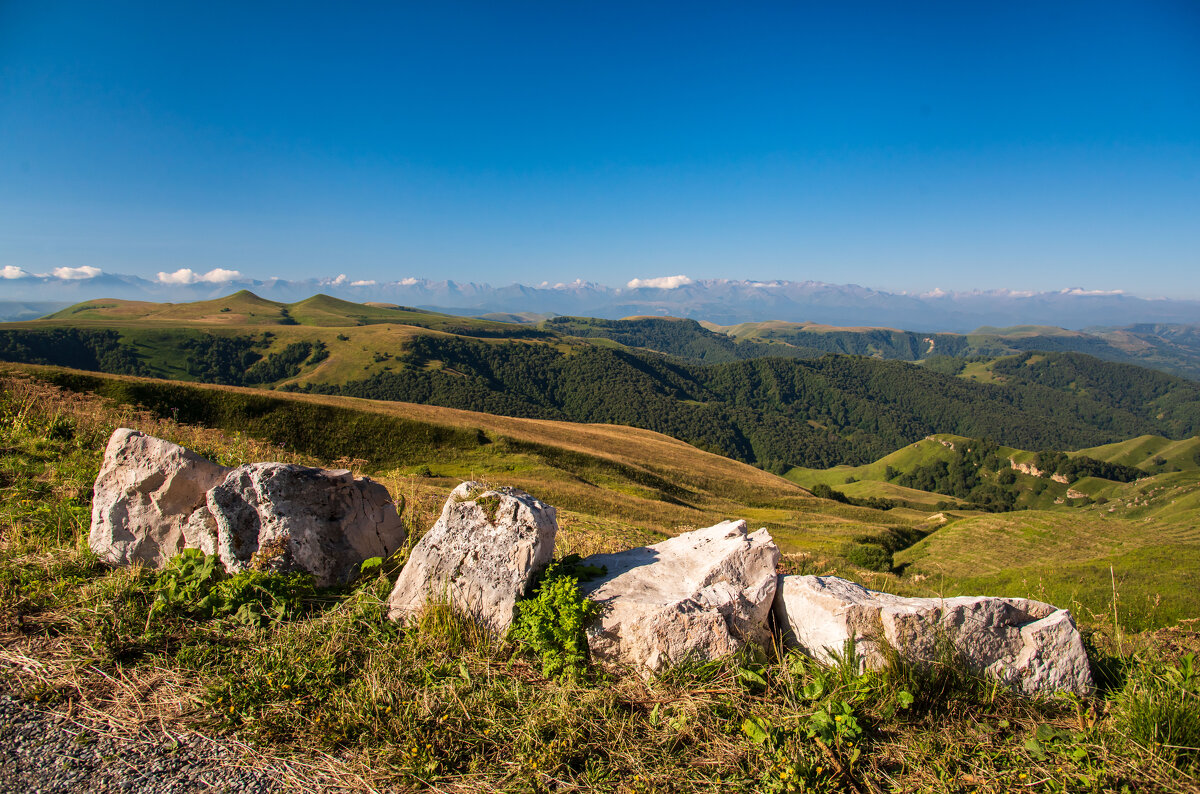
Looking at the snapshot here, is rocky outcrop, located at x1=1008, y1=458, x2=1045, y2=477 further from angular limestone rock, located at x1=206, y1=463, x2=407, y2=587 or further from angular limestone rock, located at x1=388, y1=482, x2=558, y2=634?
angular limestone rock, located at x1=206, y1=463, x2=407, y2=587

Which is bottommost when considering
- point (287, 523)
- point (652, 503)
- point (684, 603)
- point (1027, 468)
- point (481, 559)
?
point (1027, 468)

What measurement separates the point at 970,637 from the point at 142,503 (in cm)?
1057

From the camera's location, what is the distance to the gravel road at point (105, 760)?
396cm

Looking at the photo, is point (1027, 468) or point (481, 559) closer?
point (481, 559)

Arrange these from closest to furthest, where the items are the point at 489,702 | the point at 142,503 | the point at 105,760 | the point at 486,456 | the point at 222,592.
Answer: the point at 105,760
the point at 489,702
the point at 222,592
the point at 142,503
the point at 486,456

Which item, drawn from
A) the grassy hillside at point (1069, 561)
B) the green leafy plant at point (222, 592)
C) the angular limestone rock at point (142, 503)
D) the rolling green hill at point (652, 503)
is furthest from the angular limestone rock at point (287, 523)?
the grassy hillside at point (1069, 561)

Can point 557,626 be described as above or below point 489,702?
above

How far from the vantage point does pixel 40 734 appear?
438cm

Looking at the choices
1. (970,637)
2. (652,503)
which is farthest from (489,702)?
(652,503)

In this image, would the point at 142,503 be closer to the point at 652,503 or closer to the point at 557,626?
the point at 557,626

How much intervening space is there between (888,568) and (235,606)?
3410 cm

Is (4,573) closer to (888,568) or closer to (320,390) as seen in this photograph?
(888,568)

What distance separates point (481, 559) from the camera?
21.1ft

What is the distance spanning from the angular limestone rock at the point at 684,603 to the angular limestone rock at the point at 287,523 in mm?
3511
